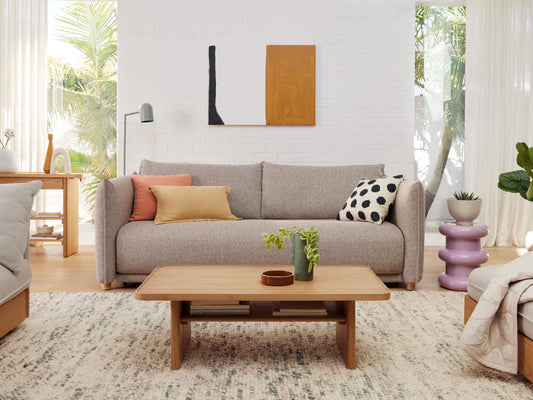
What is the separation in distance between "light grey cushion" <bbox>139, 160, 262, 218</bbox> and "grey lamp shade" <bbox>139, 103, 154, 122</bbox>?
0.50m

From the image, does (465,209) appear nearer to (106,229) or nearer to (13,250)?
(106,229)

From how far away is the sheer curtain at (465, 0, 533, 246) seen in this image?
4.91 meters

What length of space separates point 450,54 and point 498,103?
2.38 ft

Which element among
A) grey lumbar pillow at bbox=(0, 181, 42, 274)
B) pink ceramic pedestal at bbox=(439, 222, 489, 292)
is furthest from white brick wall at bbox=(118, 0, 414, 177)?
grey lumbar pillow at bbox=(0, 181, 42, 274)

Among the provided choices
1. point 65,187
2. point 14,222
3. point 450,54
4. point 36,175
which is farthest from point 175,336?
point 450,54

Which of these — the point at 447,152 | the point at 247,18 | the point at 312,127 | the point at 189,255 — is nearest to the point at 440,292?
the point at 189,255

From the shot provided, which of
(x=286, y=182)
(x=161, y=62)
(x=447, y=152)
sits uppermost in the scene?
(x=161, y=62)

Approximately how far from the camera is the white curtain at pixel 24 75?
4.84 meters

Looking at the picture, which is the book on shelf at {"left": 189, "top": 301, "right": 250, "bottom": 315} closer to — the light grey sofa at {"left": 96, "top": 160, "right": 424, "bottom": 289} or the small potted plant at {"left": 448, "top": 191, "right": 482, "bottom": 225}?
the light grey sofa at {"left": 96, "top": 160, "right": 424, "bottom": 289}

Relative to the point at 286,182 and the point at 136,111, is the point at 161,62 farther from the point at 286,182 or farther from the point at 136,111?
the point at 286,182

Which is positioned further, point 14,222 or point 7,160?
point 7,160

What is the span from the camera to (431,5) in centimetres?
510

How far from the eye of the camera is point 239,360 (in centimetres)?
208

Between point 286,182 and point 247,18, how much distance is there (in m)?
1.77
